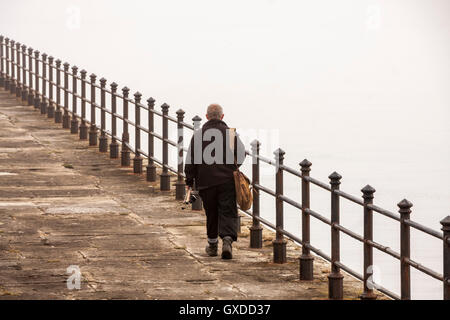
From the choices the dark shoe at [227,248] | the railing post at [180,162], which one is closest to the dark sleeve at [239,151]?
the dark shoe at [227,248]

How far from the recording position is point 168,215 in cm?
1775

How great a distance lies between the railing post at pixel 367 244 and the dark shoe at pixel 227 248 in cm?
256

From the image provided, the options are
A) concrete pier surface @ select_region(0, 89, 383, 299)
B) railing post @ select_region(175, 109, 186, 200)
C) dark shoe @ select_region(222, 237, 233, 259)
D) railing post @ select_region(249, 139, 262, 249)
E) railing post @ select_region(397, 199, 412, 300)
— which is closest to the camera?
railing post @ select_region(397, 199, 412, 300)

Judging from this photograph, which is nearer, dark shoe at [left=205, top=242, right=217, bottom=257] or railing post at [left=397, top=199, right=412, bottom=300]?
railing post at [left=397, top=199, right=412, bottom=300]

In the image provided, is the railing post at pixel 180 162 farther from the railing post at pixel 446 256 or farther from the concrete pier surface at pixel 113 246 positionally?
the railing post at pixel 446 256

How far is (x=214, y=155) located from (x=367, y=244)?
3008 mm

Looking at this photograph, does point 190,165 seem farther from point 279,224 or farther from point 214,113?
point 279,224

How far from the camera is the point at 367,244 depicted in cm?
1221

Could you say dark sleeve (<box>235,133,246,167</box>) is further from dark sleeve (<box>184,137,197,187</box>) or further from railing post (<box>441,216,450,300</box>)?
railing post (<box>441,216,450,300</box>)

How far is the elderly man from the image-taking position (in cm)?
1464

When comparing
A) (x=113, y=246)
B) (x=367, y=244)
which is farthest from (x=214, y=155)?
(x=367, y=244)

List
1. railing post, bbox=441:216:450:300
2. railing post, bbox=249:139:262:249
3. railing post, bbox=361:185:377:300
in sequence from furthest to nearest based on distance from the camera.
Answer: railing post, bbox=249:139:262:249 < railing post, bbox=361:185:377:300 < railing post, bbox=441:216:450:300

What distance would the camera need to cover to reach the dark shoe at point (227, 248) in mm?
14766

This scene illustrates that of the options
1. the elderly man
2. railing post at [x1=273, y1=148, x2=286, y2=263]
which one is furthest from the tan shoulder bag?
railing post at [x1=273, y1=148, x2=286, y2=263]
